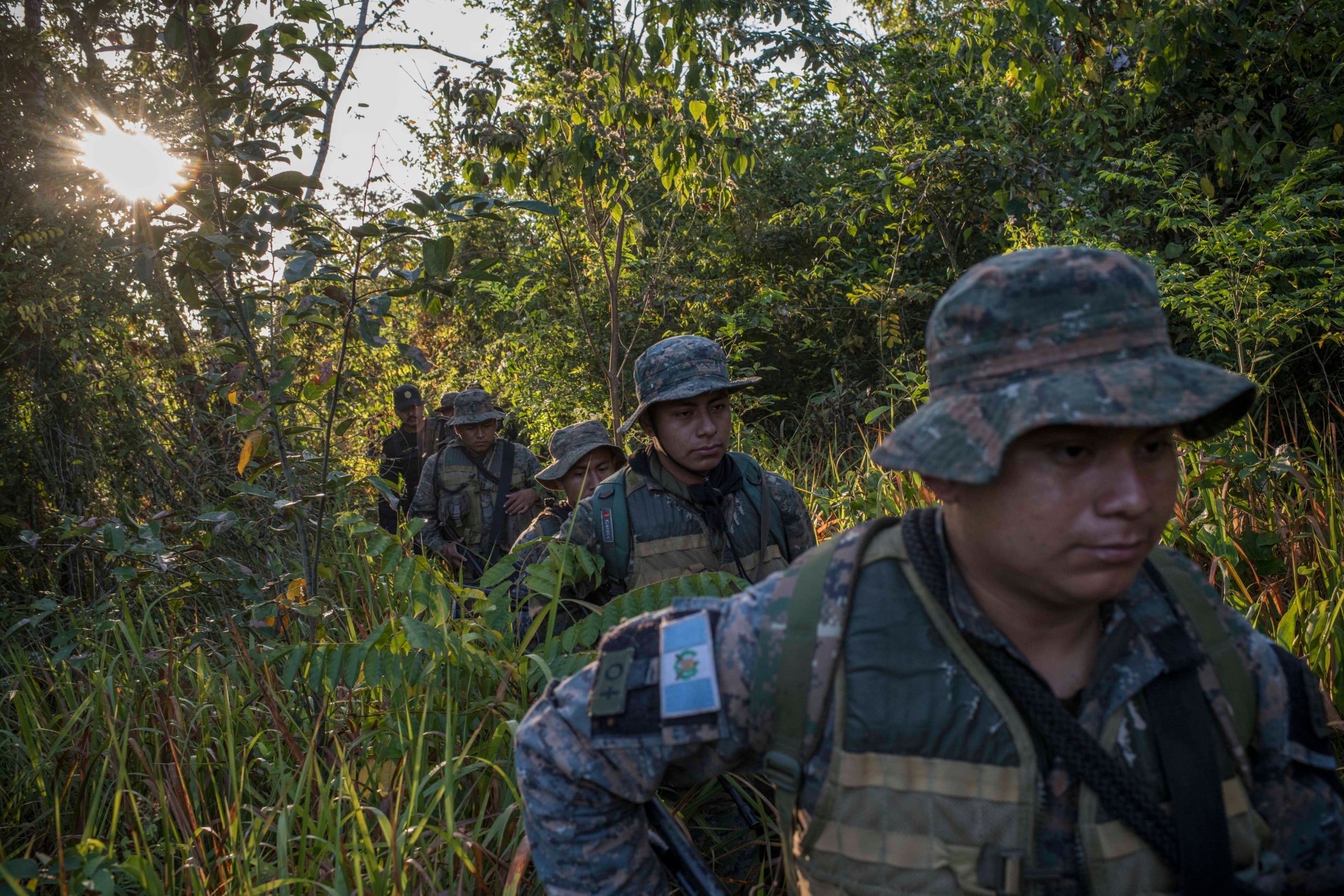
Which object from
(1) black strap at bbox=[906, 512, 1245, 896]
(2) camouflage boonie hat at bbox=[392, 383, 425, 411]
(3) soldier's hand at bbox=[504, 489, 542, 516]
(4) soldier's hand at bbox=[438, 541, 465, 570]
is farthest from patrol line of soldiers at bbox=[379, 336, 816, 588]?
(2) camouflage boonie hat at bbox=[392, 383, 425, 411]

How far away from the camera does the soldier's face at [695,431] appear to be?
3.36 m

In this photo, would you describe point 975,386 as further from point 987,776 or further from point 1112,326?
point 987,776

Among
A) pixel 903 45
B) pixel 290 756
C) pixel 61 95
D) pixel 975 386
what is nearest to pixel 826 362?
pixel 903 45

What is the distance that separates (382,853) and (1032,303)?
1921mm

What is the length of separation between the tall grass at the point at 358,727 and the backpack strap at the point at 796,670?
0.87 meters

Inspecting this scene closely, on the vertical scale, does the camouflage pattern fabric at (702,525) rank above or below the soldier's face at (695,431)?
below

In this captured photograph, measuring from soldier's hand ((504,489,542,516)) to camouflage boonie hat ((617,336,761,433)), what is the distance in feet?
9.96

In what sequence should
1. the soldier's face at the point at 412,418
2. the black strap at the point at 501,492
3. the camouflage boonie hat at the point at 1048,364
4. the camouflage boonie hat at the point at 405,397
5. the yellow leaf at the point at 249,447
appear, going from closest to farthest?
the camouflage boonie hat at the point at 1048,364, the yellow leaf at the point at 249,447, the black strap at the point at 501,492, the camouflage boonie hat at the point at 405,397, the soldier's face at the point at 412,418

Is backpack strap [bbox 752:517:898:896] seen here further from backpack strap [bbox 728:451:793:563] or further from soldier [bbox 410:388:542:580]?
soldier [bbox 410:388:542:580]

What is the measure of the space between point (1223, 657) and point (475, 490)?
5.77 metres

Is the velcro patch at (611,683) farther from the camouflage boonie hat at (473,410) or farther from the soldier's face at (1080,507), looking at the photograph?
the camouflage boonie hat at (473,410)

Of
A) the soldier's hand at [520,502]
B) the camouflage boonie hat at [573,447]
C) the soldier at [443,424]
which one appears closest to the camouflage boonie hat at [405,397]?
the soldier at [443,424]

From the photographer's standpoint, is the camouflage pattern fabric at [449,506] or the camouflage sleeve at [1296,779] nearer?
the camouflage sleeve at [1296,779]

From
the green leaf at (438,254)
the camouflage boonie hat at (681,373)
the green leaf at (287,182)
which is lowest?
the camouflage boonie hat at (681,373)
